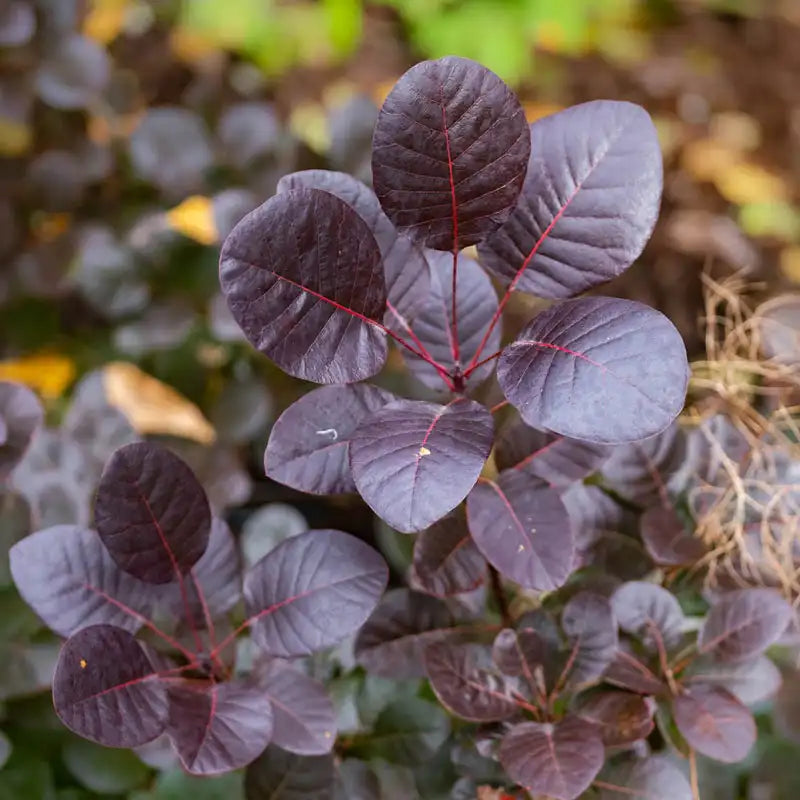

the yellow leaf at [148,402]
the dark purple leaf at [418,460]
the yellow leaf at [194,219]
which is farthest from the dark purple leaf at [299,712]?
the yellow leaf at [148,402]

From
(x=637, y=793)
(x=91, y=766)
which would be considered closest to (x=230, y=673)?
(x=91, y=766)

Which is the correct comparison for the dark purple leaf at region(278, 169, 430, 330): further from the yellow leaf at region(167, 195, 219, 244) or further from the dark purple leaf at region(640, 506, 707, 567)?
the yellow leaf at region(167, 195, 219, 244)

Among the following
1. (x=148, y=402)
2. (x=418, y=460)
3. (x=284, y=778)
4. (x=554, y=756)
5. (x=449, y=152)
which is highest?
(x=449, y=152)

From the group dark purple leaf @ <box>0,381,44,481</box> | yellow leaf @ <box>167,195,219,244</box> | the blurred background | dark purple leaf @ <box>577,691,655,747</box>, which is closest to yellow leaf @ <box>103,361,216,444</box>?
the blurred background

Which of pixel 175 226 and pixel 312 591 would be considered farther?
pixel 175 226

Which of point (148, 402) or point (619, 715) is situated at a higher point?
point (619, 715)

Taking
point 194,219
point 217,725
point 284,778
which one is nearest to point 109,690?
point 217,725

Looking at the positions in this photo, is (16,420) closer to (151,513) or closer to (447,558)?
(151,513)
